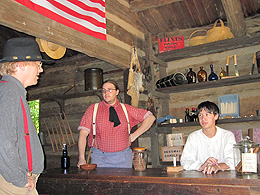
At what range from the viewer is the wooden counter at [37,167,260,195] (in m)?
1.75

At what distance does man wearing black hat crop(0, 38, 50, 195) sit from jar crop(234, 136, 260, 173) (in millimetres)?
1317

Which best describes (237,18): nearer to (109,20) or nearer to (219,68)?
(219,68)

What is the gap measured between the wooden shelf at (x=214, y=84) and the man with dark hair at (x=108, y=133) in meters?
1.21

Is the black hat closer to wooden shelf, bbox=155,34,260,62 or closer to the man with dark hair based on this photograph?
the man with dark hair

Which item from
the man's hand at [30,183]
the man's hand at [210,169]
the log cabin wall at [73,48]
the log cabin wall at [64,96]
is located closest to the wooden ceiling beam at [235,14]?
the log cabin wall at [73,48]

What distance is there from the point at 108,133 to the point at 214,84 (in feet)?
6.06

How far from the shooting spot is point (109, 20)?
4133mm

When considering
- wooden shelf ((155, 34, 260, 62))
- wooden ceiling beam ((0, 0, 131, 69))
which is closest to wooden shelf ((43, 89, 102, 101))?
wooden ceiling beam ((0, 0, 131, 69))

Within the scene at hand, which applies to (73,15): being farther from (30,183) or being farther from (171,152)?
(171,152)

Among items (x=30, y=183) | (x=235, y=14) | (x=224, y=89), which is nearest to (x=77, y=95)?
(x=224, y=89)

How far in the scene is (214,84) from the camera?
427cm

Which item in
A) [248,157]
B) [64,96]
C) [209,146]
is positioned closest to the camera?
[248,157]

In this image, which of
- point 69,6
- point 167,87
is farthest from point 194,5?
point 69,6

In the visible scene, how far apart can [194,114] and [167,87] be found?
1.89 feet
